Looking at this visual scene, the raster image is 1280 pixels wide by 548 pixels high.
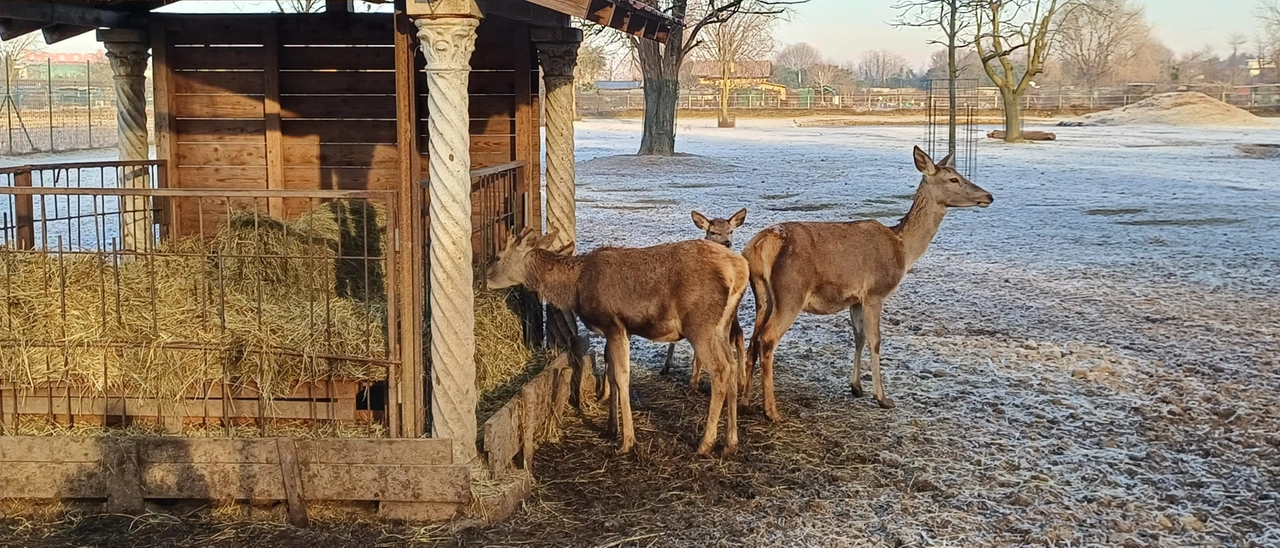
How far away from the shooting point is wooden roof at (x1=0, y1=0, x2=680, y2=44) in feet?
23.9

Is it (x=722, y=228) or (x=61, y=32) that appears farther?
(x=722, y=228)

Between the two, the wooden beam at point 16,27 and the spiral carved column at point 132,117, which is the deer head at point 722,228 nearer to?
the spiral carved column at point 132,117

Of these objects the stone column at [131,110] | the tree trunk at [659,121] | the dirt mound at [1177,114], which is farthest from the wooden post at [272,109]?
the dirt mound at [1177,114]

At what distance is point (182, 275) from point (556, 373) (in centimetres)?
237

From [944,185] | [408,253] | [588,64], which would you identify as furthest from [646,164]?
[588,64]

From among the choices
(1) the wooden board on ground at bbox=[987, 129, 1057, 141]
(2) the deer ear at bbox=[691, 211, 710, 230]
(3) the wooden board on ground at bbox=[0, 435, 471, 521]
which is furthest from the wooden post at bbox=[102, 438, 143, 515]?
(1) the wooden board on ground at bbox=[987, 129, 1057, 141]

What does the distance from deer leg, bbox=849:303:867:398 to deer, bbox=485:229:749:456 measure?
5.69ft

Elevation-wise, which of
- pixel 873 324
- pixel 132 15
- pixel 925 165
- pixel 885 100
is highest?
pixel 885 100

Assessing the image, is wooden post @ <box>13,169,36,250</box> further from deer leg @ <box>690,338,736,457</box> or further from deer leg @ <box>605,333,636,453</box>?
deer leg @ <box>690,338,736,457</box>

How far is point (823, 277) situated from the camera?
819 cm

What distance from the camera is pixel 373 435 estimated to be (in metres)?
6.16

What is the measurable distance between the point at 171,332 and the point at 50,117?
28.9 meters

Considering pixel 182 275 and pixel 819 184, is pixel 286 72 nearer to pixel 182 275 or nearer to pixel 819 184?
pixel 182 275

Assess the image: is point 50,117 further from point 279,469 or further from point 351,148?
point 279,469
